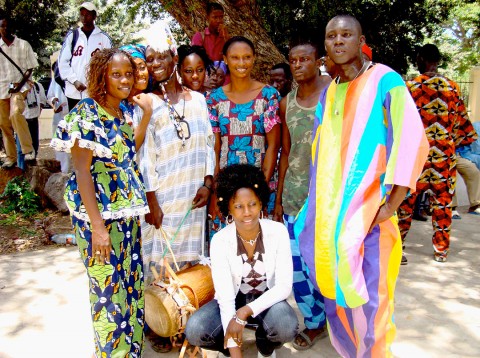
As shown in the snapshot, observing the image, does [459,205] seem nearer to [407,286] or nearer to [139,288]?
[407,286]

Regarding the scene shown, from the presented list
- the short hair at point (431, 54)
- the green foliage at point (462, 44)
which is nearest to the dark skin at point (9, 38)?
the short hair at point (431, 54)

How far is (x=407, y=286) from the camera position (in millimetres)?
4219

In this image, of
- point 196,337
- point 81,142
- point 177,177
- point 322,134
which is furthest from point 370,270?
point 81,142

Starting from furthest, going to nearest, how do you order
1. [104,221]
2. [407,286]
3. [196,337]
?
1. [407,286]
2. [196,337]
3. [104,221]

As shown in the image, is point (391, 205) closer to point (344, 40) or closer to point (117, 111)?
point (344, 40)

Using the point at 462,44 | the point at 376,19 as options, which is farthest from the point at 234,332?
the point at 462,44

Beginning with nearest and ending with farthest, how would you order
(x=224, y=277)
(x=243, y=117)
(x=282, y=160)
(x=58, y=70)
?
(x=224, y=277), (x=243, y=117), (x=282, y=160), (x=58, y=70)

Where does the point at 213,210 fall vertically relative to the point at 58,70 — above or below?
below

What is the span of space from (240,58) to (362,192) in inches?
54.6

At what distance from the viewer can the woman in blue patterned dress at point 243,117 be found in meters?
3.23

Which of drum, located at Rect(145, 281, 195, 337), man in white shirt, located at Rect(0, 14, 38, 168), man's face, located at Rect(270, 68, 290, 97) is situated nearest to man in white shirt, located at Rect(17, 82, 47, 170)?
man in white shirt, located at Rect(0, 14, 38, 168)

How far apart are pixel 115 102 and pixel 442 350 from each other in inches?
103

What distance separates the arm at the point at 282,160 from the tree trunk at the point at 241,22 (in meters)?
3.21

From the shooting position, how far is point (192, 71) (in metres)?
3.50
